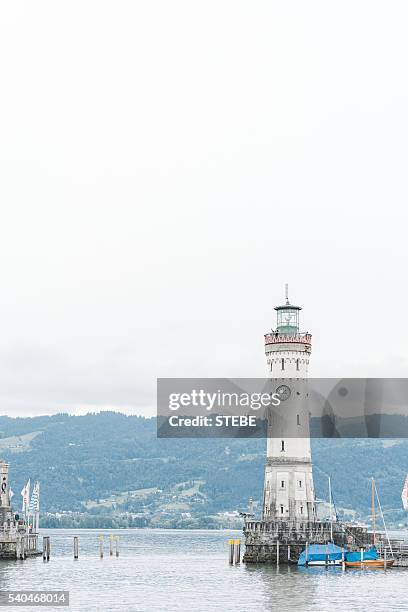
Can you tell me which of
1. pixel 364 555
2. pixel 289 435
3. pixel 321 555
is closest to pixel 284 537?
pixel 321 555

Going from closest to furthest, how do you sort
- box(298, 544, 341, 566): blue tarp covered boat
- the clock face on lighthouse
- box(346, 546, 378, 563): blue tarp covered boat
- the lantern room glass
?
box(298, 544, 341, 566): blue tarp covered boat → box(346, 546, 378, 563): blue tarp covered boat → the clock face on lighthouse → the lantern room glass

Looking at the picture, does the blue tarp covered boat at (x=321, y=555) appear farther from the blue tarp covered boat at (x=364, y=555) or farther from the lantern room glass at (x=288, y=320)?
the lantern room glass at (x=288, y=320)

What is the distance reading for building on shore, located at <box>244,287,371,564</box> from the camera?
380 feet

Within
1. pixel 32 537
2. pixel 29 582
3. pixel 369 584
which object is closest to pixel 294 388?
pixel 369 584

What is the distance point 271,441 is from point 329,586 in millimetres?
22338

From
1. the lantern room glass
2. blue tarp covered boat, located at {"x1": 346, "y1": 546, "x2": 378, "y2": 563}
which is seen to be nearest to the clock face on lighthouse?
the lantern room glass

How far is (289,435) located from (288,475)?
4053mm

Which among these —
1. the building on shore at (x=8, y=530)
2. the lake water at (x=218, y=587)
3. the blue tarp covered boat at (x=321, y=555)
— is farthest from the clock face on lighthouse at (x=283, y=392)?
the building on shore at (x=8, y=530)

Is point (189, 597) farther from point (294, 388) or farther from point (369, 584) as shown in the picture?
point (294, 388)

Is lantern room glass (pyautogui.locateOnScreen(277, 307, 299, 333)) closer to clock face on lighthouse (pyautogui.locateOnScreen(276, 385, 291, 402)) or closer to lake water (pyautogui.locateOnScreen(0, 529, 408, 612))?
clock face on lighthouse (pyautogui.locateOnScreen(276, 385, 291, 402))

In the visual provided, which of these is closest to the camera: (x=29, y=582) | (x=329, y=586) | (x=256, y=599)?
(x=256, y=599)

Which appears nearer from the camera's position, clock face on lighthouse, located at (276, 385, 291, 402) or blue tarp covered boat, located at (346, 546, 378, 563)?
blue tarp covered boat, located at (346, 546, 378, 563)

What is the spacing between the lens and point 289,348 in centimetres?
11900

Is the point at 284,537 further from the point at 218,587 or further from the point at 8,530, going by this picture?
the point at 8,530
